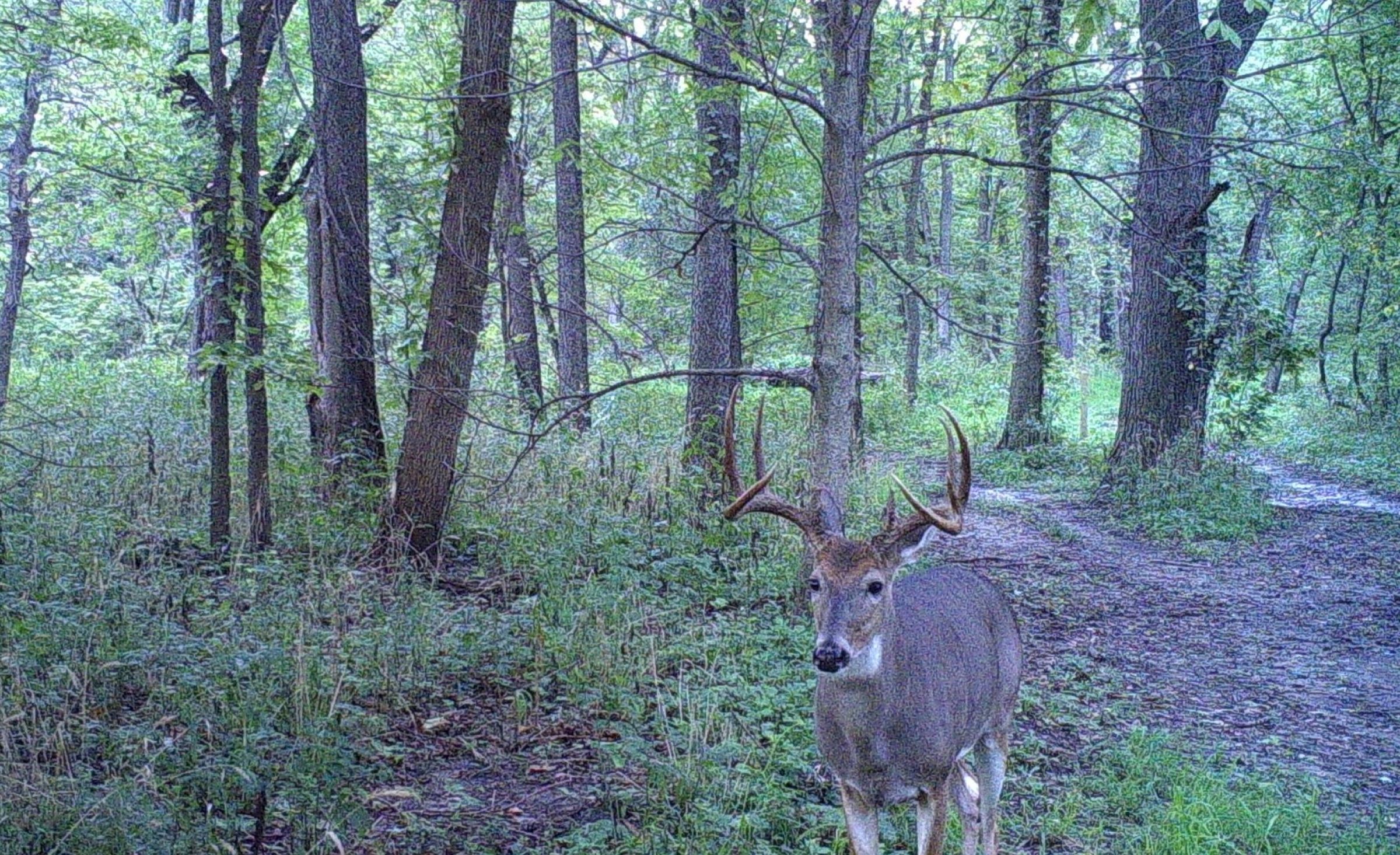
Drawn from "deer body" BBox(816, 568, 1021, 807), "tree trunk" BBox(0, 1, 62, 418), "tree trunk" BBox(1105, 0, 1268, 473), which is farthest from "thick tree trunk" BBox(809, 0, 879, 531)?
"tree trunk" BBox(1105, 0, 1268, 473)

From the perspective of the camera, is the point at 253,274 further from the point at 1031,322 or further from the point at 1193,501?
the point at 1031,322

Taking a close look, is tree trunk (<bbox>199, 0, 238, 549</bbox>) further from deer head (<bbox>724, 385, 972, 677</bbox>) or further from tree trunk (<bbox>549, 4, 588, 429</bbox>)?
tree trunk (<bbox>549, 4, 588, 429</bbox>)

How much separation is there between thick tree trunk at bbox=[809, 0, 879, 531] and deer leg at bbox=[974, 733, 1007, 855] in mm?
1899

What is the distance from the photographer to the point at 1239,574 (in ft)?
31.6

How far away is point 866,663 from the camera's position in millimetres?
3982

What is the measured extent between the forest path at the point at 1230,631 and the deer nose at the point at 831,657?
2.42 m

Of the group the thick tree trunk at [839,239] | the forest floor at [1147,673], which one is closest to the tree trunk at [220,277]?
the forest floor at [1147,673]

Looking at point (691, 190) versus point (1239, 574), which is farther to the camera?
point (1239, 574)

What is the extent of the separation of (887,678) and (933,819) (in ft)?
1.76

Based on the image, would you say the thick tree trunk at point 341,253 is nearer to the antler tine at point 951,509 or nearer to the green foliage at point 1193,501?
the antler tine at point 951,509

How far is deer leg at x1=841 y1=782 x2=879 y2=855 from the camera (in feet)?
13.4

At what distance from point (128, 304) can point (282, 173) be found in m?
16.5

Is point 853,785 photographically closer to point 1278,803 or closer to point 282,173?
point 1278,803

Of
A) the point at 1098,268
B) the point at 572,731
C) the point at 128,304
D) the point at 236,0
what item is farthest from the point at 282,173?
the point at 1098,268
